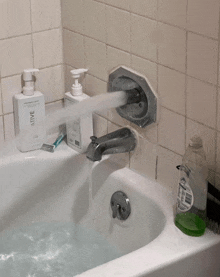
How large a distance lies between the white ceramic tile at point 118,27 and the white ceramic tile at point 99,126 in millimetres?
248

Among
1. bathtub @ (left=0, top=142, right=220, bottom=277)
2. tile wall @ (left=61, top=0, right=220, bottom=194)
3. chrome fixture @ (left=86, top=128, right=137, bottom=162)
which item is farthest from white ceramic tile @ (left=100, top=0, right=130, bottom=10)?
bathtub @ (left=0, top=142, right=220, bottom=277)

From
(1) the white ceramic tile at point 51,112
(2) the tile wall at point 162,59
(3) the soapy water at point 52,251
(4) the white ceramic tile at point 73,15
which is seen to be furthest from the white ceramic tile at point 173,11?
(3) the soapy water at point 52,251

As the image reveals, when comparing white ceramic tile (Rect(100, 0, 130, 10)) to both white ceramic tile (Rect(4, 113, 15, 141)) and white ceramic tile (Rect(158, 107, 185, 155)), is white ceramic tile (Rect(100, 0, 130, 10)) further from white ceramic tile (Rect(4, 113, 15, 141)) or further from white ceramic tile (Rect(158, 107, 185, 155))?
white ceramic tile (Rect(4, 113, 15, 141))

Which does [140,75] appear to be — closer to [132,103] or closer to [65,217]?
[132,103]

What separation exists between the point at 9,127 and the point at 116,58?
1.35 feet

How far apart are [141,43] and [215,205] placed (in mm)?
448

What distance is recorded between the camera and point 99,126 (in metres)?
1.81

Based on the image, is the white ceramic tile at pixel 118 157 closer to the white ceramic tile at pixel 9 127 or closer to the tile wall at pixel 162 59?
the tile wall at pixel 162 59

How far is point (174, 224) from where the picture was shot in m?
1.47

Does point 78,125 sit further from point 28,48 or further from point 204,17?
point 204,17

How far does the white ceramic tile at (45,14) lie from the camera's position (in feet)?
5.77

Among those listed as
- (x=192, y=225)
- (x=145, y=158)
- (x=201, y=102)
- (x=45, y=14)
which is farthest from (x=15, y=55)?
(x=192, y=225)

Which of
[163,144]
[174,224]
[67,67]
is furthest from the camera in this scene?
[67,67]

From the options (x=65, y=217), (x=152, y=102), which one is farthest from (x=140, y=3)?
(x=65, y=217)
